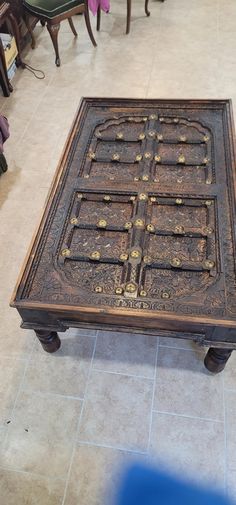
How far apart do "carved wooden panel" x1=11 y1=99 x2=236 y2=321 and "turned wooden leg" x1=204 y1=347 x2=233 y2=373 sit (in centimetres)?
29

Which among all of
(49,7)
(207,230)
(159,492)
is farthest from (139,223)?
(49,7)

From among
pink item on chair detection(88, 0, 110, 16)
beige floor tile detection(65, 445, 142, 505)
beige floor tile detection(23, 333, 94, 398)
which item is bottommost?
beige floor tile detection(65, 445, 142, 505)

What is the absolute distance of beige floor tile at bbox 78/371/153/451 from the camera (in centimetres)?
133

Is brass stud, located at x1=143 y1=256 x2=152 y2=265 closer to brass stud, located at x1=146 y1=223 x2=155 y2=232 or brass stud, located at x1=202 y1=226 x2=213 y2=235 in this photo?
brass stud, located at x1=146 y1=223 x2=155 y2=232

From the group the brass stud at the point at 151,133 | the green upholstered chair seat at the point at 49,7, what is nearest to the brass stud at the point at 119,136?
the brass stud at the point at 151,133

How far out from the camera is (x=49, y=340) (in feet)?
4.67

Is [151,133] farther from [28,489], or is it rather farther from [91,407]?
[28,489]

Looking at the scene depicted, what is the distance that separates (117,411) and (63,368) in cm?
30

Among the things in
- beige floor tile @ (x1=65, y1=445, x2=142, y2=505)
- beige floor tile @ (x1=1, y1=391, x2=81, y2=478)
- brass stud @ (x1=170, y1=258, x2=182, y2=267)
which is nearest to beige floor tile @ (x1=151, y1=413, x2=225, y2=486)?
beige floor tile @ (x1=65, y1=445, x2=142, y2=505)

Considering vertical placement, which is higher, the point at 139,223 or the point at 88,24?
the point at 88,24

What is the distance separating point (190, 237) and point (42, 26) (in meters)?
3.30

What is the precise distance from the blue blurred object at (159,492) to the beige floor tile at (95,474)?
4cm

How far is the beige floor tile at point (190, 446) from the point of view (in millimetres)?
1252

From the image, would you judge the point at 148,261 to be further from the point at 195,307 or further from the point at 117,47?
the point at 117,47
